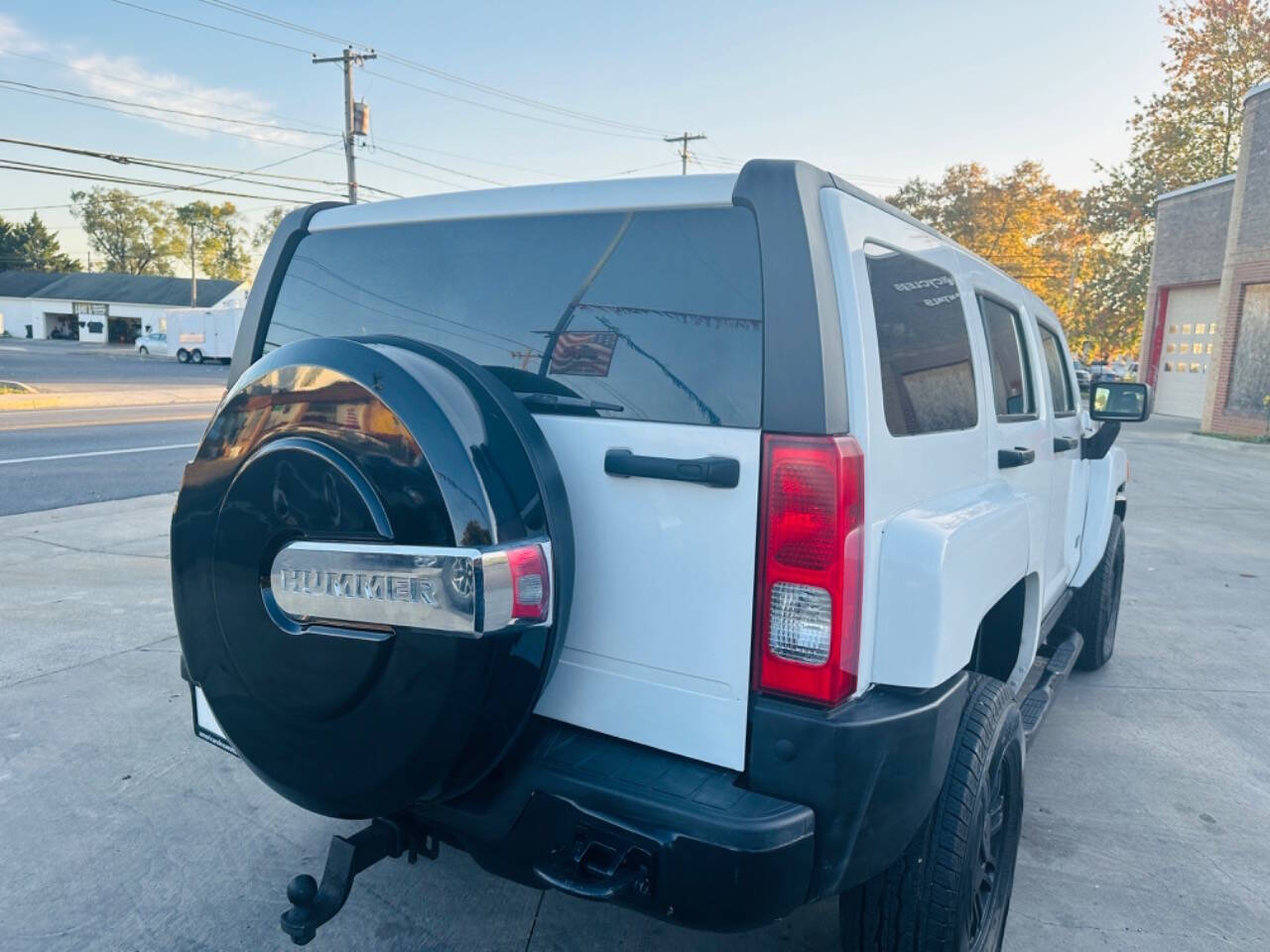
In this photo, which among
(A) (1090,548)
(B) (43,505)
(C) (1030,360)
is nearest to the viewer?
(C) (1030,360)

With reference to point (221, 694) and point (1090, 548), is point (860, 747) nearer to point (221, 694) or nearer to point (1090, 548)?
point (221, 694)

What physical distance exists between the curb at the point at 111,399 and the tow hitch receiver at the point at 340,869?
18039 millimetres

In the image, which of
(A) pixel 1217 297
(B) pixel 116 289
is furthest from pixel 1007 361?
(B) pixel 116 289

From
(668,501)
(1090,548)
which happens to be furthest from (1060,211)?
(668,501)

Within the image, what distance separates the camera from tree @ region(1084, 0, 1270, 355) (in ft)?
106

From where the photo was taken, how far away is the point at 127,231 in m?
98.5

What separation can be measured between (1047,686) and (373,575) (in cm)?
268

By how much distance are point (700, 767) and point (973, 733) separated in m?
0.72

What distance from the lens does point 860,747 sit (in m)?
1.77

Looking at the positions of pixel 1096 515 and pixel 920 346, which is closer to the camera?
pixel 920 346

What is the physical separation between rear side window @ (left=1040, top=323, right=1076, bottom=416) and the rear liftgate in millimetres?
2930

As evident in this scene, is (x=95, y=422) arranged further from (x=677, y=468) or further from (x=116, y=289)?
(x=116, y=289)

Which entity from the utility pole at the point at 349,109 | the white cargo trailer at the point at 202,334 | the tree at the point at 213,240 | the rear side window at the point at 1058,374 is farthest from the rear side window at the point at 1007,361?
the tree at the point at 213,240

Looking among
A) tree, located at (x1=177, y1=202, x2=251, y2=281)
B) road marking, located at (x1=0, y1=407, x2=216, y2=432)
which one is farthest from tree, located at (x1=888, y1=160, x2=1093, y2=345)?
tree, located at (x1=177, y1=202, x2=251, y2=281)
